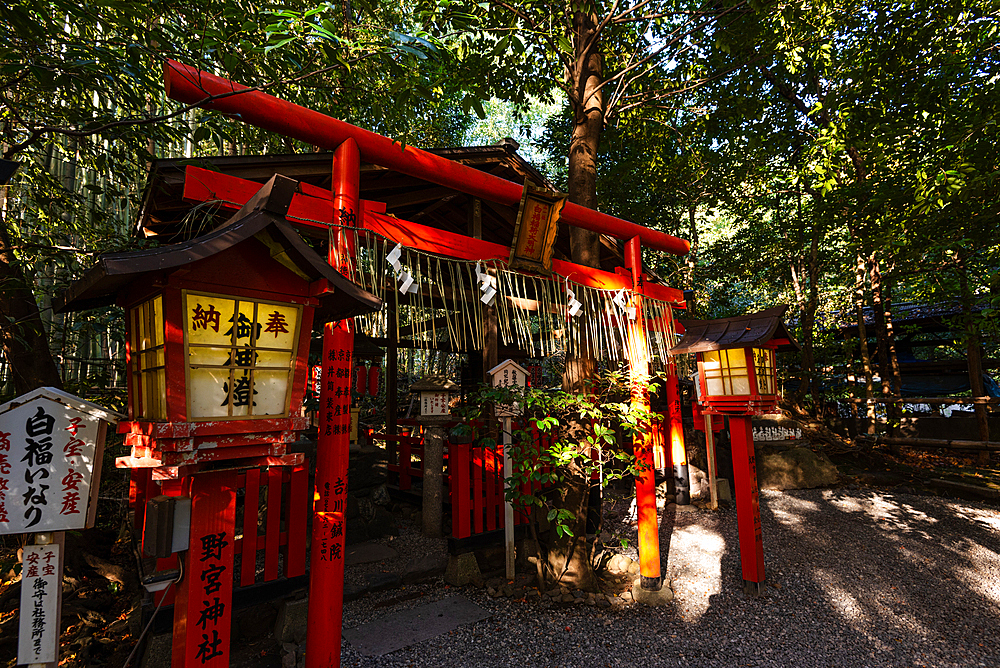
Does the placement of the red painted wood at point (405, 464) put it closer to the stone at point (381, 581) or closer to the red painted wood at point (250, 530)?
the stone at point (381, 581)

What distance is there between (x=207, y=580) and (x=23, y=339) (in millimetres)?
3732

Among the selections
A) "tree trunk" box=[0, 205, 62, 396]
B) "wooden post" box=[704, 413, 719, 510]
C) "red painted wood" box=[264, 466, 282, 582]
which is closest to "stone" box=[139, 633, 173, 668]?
"red painted wood" box=[264, 466, 282, 582]

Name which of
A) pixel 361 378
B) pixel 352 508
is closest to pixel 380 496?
pixel 352 508

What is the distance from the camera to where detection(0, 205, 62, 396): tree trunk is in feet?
13.9

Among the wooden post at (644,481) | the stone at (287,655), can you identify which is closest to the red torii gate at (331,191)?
the stone at (287,655)

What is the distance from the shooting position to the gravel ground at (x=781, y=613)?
400cm

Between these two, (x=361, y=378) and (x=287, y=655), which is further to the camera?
(x=361, y=378)

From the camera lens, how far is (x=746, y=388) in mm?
4945

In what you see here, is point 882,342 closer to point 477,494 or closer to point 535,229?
point 535,229

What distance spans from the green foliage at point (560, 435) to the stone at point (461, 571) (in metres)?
0.83

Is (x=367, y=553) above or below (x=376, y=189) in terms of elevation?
below

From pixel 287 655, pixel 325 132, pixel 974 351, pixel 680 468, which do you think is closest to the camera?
pixel 325 132

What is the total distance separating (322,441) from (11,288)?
304 cm

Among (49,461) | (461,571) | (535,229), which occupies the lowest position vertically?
(461,571)
